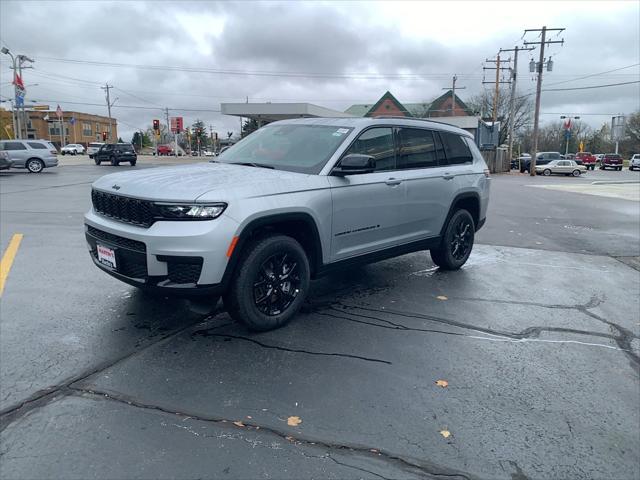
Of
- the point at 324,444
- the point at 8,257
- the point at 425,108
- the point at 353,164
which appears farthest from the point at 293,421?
the point at 425,108

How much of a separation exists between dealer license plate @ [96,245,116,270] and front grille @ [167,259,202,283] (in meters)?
0.65

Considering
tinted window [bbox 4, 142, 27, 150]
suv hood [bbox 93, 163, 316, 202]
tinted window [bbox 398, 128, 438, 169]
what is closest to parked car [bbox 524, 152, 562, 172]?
tinted window [bbox 4, 142, 27, 150]

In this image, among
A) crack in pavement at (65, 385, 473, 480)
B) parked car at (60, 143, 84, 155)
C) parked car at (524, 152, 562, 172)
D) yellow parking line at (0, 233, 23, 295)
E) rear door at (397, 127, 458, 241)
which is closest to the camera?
crack in pavement at (65, 385, 473, 480)

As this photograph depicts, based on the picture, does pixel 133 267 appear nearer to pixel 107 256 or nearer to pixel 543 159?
pixel 107 256

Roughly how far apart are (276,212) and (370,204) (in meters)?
1.26

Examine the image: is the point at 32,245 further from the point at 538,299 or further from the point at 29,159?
the point at 29,159

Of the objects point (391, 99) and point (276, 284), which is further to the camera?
point (391, 99)

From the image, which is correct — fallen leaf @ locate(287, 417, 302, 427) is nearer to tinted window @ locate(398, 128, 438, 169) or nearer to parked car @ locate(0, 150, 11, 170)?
tinted window @ locate(398, 128, 438, 169)

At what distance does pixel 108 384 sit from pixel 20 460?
2.65 feet

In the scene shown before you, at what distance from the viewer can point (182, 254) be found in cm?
355

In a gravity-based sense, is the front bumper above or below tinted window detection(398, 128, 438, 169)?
below

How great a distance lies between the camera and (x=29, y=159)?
86.7ft

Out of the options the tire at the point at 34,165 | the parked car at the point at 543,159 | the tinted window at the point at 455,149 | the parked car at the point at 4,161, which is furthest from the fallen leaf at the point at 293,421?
the parked car at the point at 543,159

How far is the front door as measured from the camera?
4613 mm
